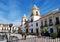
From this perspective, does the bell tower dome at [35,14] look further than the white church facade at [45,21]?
Yes

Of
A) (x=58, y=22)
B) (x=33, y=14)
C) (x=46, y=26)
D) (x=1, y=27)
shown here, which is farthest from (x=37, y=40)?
(x=1, y=27)

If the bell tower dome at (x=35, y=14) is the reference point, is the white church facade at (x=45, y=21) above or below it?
below

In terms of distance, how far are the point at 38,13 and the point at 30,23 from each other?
5.13 m

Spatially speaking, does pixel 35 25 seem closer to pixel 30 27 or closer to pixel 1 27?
pixel 30 27

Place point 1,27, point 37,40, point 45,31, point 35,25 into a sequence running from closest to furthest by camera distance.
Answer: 1. point 37,40
2. point 45,31
3. point 35,25
4. point 1,27

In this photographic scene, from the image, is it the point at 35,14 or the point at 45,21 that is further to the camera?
the point at 35,14

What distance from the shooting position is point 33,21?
158ft

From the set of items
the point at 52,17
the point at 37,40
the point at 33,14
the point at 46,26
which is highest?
the point at 33,14

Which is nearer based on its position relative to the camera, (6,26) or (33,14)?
(33,14)

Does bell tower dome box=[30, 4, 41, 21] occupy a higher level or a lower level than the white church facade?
higher

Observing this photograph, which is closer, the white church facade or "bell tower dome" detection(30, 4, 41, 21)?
the white church facade

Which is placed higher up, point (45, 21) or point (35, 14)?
point (35, 14)

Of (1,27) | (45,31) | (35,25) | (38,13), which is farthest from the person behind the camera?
(1,27)

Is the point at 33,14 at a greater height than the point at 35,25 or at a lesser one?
greater
